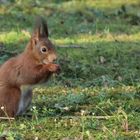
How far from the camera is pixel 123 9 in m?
→ 15.0

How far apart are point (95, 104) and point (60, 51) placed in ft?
10.7

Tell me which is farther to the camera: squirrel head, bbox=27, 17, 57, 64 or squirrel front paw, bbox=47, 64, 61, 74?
squirrel head, bbox=27, 17, 57, 64

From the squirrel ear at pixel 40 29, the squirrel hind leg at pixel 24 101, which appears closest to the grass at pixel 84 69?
the squirrel hind leg at pixel 24 101

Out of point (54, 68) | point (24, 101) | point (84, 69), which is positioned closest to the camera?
point (54, 68)

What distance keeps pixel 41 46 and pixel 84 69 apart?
282cm

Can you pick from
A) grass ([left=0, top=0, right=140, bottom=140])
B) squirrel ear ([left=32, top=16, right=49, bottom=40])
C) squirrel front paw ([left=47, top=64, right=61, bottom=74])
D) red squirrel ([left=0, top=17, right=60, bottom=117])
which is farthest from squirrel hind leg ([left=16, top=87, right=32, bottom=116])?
squirrel ear ([left=32, top=16, right=49, bottom=40])

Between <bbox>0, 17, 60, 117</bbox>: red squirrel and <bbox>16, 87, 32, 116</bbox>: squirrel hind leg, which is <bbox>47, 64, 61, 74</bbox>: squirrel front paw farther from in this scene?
<bbox>16, 87, 32, 116</bbox>: squirrel hind leg

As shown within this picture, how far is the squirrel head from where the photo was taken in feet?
21.6

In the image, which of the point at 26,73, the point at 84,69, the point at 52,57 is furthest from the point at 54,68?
the point at 84,69

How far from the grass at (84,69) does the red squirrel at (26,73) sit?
0.55 ft

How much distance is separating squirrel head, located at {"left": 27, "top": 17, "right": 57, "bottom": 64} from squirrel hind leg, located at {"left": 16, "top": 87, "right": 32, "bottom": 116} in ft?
1.03

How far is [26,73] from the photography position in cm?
655

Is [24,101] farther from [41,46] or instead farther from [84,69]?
[84,69]

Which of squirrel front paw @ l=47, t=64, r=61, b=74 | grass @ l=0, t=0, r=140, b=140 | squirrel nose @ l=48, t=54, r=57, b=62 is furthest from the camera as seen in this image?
squirrel nose @ l=48, t=54, r=57, b=62
